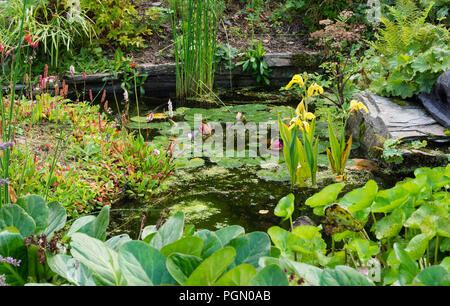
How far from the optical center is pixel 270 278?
759 millimetres

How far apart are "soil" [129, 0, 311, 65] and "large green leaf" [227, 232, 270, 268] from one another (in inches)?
207

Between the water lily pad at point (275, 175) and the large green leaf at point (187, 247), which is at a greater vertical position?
the large green leaf at point (187, 247)

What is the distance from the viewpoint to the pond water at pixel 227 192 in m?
2.57

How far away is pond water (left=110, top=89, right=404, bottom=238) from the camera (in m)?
A: 2.57

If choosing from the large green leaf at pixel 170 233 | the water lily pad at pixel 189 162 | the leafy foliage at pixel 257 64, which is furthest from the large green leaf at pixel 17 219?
the leafy foliage at pixel 257 64

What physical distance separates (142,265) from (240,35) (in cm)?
623

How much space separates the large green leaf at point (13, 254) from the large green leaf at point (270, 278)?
0.51 metres

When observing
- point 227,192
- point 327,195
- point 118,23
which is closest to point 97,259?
point 327,195

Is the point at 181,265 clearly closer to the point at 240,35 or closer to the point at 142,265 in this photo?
the point at 142,265

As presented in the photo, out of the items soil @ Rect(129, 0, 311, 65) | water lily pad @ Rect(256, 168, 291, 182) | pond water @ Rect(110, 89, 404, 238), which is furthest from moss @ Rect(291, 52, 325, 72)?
water lily pad @ Rect(256, 168, 291, 182)

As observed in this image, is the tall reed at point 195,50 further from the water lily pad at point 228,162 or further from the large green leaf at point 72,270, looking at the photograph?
the large green leaf at point 72,270

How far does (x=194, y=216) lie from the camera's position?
262 centimetres

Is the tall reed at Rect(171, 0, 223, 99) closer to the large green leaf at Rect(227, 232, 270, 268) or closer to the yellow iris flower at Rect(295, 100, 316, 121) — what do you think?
the yellow iris flower at Rect(295, 100, 316, 121)

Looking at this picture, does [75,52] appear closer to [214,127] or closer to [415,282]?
[214,127]
